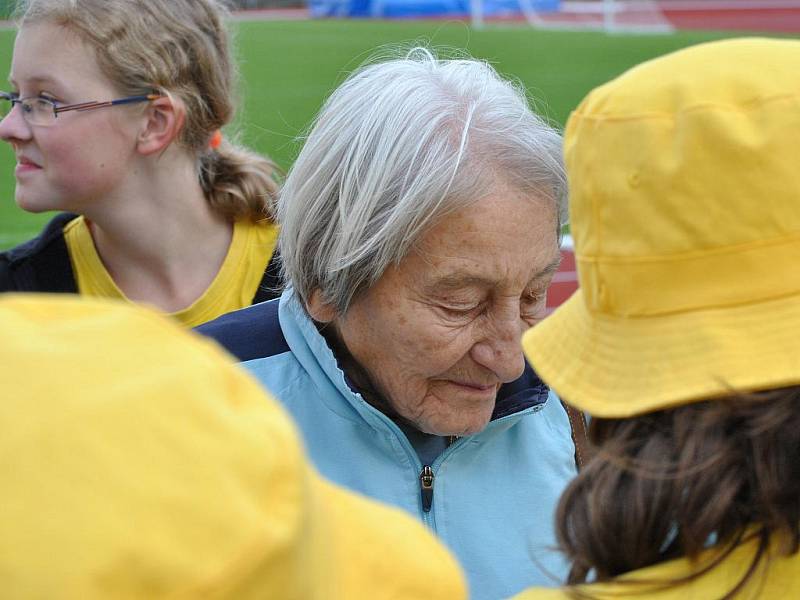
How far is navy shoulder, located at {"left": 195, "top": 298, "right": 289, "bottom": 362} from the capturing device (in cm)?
227

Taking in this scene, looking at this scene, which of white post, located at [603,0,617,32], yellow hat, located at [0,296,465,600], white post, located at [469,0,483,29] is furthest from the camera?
white post, located at [469,0,483,29]

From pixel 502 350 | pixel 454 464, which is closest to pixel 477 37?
pixel 502 350

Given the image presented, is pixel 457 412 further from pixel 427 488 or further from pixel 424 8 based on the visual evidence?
pixel 424 8

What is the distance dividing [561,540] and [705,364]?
0.97ft

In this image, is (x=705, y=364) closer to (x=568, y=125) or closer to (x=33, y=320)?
(x=568, y=125)

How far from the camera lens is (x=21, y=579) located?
769mm

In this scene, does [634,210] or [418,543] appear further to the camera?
[634,210]

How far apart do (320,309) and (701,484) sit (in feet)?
3.46

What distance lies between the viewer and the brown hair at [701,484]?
1327 millimetres

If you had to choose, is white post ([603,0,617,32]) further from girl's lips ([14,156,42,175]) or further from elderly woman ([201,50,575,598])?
elderly woman ([201,50,575,598])

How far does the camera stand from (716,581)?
1.31 m

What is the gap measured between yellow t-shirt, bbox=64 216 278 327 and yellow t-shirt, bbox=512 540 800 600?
2097 millimetres

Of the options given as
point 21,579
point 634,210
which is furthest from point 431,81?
point 21,579

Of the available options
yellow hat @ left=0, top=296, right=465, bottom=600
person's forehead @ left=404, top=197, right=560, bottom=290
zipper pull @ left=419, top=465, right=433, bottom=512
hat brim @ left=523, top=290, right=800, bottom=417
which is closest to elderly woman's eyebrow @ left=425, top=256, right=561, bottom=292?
person's forehead @ left=404, top=197, right=560, bottom=290
